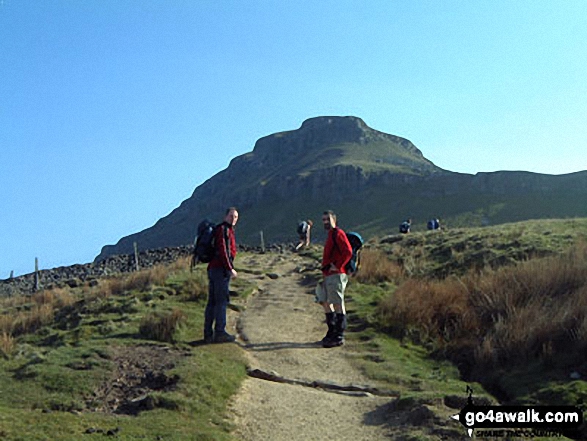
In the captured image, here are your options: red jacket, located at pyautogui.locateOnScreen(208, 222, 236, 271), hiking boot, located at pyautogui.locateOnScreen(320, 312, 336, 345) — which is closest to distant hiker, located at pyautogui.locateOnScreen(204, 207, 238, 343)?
red jacket, located at pyautogui.locateOnScreen(208, 222, 236, 271)

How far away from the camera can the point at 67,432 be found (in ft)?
18.8

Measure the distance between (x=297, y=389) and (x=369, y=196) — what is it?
13114 centimetres

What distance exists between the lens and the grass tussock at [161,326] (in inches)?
412

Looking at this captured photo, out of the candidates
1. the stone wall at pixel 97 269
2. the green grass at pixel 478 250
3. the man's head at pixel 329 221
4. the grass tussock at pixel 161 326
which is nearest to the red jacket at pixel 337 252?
the man's head at pixel 329 221

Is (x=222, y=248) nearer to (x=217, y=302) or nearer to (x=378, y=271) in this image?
(x=217, y=302)

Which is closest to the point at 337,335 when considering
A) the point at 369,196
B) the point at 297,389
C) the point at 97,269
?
the point at 297,389

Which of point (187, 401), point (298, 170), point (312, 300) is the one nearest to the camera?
point (187, 401)

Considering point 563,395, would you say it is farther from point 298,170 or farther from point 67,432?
point 298,170

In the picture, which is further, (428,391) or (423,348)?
(423,348)

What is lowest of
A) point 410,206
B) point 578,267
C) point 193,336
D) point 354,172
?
point 193,336

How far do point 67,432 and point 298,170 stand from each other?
172665mm

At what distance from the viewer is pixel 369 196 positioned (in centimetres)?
13800

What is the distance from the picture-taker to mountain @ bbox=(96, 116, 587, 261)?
358 ft

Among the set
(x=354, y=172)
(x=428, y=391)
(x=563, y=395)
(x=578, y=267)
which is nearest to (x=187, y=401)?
(x=428, y=391)
